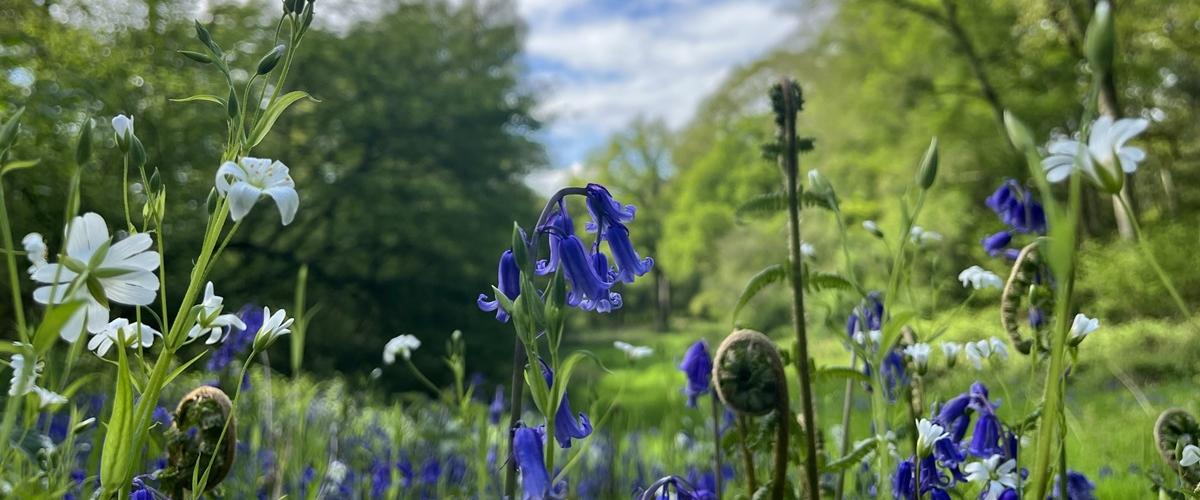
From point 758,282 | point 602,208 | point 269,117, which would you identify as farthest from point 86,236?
point 758,282

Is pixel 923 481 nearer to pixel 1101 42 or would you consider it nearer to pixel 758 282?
pixel 758 282

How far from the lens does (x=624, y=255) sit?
1.10 meters

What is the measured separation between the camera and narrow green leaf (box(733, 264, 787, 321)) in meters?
1.24

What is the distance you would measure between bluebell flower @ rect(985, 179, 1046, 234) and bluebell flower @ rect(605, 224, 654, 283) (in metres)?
1.37

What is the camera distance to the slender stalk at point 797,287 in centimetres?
108

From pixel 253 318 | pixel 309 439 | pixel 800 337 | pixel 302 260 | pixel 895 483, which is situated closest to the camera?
pixel 800 337

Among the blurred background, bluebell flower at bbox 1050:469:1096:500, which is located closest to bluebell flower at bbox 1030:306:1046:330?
bluebell flower at bbox 1050:469:1096:500

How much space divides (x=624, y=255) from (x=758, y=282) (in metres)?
0.30

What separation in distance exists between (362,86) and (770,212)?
12.0 m

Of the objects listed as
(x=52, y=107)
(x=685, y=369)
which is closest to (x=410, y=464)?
(x=685, y=369)

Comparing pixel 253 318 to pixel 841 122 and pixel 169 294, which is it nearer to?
pixel 169 294

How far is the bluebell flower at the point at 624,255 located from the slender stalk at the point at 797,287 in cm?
29

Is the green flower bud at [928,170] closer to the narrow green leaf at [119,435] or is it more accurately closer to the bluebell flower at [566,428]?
the bluebell flower at [566,428]

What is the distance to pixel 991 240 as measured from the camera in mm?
1975
